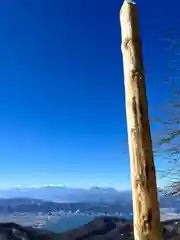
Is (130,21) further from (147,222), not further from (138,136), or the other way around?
(147,222)

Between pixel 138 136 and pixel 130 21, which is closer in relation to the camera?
pixel 138 136

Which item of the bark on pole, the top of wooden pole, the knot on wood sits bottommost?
the knot on wood

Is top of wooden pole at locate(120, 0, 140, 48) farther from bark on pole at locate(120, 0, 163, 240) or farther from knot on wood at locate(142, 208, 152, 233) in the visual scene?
knot on wood at locate(142, 208, 152, 233)

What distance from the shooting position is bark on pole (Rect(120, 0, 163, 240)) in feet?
6.02

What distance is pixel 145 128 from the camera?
6.54 ft

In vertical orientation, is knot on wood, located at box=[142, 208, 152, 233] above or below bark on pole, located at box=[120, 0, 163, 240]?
below

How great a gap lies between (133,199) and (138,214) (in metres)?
0.09

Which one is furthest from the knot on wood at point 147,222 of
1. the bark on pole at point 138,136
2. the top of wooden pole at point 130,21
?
the top of wooden pole at point 130,21

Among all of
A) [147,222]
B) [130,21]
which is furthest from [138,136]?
[130,21]

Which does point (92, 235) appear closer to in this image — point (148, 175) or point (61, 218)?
point (61, 218)

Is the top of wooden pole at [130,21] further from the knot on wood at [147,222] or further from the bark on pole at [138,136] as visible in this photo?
the knot on wood at [147,222]

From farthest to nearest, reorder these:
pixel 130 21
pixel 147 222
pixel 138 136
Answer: pixel 130 21, pixel 138 136, pixel 147 222

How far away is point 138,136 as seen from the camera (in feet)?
6.45

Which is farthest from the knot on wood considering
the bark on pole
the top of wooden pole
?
the top of wooden pole
